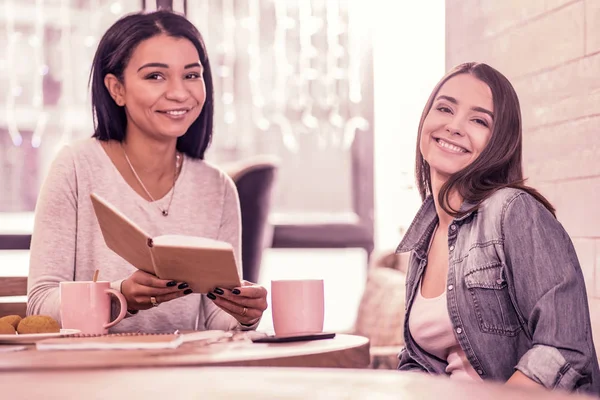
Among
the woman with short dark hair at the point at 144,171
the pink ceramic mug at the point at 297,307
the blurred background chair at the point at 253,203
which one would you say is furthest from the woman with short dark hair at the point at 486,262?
the blurred background chair at the point at 253,203

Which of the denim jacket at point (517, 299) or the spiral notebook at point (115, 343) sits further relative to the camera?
the denim jacket at point (517, 299)

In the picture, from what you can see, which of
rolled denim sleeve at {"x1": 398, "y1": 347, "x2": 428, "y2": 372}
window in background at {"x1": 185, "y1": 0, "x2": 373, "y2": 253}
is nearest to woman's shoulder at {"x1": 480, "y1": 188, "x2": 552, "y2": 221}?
rolled denim sleeve at {"x1": 398, "y1": 347, "x2": 428, "y2": 372}

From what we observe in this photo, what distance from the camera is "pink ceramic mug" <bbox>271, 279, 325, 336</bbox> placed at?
135 centimetres

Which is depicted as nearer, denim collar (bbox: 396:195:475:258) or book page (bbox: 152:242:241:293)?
book page (bbox: 152:242:241:293)

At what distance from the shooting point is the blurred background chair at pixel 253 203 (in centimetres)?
317

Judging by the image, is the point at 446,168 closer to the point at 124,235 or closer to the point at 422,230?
the point at 422,230

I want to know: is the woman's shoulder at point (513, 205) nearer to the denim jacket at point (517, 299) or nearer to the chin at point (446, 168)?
the denim jacket at point (517, 299)

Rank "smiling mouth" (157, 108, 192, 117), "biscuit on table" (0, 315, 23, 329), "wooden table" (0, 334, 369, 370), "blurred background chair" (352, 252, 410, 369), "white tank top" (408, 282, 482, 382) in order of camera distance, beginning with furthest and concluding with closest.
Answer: "blurred background chair" (352, 252, 410, 369), "smiling mouth" (157, 108, 192, 117), "white tank top" (408, 282, 482, 382), "biscuit on table" (0, 315, 23, 329), "wooden table" (0, 334, 369, 370)

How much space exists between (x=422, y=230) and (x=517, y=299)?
0.37 m

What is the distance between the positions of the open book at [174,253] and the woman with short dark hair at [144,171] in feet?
1.46

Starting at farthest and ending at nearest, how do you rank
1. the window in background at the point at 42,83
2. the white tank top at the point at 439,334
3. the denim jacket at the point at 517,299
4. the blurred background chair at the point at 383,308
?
1. the window in background at the point at 42,83
2. the blurred background chair at the point at 383,308
3. the white tank top at the point at 439,334
4. the denim jacket at the point at 517,299

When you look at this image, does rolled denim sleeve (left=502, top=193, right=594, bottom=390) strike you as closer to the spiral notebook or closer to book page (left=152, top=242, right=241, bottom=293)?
book page (left=152, top=242, right=241, bottom=293)

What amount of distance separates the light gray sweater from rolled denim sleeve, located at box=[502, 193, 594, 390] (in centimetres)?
59

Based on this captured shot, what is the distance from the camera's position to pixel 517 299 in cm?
149
